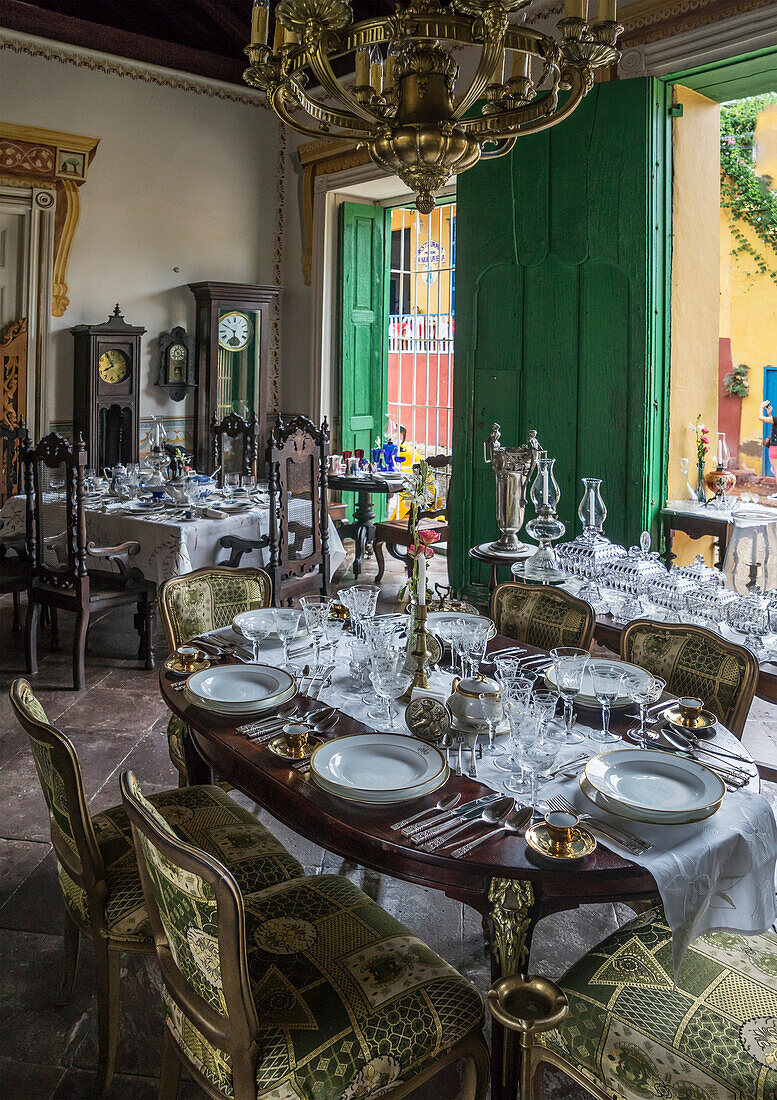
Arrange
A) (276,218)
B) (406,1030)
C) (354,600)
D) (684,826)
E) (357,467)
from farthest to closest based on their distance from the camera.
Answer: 1. (276,218)
2. (357,467)
3. (354,600)
4. (684,826)
5. (406,1030)

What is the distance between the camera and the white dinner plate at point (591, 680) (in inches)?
85.7

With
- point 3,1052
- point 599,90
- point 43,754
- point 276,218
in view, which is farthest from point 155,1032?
point 276,218

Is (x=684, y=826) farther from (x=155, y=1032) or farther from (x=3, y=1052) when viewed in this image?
(x=3, y=1052)

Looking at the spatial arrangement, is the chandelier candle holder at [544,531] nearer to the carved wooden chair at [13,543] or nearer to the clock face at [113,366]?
the carved wooden chair at [13,543]

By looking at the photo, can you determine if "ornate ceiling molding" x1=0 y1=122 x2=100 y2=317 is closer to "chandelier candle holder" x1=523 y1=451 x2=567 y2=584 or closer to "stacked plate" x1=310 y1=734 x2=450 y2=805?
"chandelier candle holder" x1=523 y1=451 x2=567 y2=584

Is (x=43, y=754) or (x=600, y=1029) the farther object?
(x=43, y=754)

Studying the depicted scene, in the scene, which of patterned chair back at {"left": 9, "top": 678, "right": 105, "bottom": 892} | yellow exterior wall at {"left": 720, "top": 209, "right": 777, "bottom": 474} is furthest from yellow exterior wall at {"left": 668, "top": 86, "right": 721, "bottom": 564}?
yellow exterior wall at {"left": 720, "top": 209, "right": 777, "bottom": 474}

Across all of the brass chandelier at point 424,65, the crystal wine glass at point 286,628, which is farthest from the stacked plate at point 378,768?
the brass chandelier at point 424,65

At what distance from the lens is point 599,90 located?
4570mm

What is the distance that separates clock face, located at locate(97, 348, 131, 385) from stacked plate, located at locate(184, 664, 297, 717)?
5028mm

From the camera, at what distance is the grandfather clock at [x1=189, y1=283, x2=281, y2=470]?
7285 mm

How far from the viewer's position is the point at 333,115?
2.51m

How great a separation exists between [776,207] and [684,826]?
10122 mm

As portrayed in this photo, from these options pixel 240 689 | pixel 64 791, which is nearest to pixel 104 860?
pixel 64 791
